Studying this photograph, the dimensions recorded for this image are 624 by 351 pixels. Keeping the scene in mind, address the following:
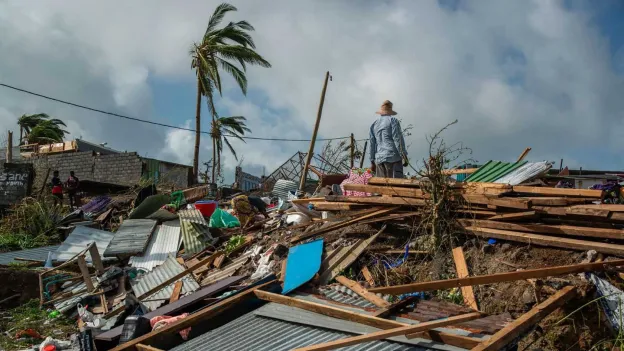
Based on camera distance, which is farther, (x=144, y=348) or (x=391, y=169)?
(x=391, y=169)

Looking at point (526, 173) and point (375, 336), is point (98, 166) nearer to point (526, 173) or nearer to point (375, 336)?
point (526, 173)

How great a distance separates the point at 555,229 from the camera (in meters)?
5.29

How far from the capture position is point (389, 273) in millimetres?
5844

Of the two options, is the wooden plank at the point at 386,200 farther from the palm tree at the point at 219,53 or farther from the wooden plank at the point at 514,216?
the palm tree at the point at 219,53

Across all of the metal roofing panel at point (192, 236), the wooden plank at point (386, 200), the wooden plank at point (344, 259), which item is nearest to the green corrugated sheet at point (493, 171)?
the wooden plank at point (386, 200)

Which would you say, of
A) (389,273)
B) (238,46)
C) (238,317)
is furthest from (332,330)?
(238,46)

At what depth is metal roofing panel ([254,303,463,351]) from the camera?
Result: 3.66 metres

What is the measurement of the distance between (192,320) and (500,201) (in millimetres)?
3505

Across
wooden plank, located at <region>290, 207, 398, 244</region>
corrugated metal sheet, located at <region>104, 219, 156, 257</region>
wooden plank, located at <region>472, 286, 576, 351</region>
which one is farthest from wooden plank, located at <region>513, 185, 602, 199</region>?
corrugated metal sheet, located at <region>104, 219, 156, 257</region>

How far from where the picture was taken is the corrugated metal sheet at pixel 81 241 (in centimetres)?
978

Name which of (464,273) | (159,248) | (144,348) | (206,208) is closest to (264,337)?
(144,348)

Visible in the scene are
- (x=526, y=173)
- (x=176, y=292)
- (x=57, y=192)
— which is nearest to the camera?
(x=526, y=173)

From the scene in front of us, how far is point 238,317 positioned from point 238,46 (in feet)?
42.7

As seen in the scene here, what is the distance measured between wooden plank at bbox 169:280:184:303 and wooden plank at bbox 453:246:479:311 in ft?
12.1
